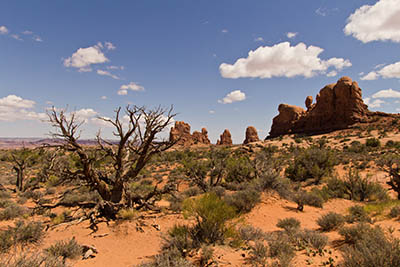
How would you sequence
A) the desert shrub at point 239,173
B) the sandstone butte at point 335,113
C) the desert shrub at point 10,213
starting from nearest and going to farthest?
the desert shrub at point 10,213 < the desert shrub at point 239,173 < the sandstone butte at point 335,113

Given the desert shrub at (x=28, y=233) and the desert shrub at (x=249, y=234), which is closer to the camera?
the desert shrub at (x=249, y=234)

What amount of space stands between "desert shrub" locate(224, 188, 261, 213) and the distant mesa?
5111 centimetres

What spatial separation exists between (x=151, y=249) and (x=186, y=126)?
77.5 metres

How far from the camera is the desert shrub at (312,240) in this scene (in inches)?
208

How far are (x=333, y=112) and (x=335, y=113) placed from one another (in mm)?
579

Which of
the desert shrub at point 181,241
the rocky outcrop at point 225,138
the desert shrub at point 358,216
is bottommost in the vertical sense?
the desert shrub at point 181,241

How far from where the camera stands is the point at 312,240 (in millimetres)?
5457

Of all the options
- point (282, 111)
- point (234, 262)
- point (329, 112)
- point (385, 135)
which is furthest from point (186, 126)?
point (234, 262)

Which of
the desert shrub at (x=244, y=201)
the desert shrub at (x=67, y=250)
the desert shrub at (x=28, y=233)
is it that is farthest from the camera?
the desert shrub at (x=244, y=201)

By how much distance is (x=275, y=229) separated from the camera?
7.46 metres

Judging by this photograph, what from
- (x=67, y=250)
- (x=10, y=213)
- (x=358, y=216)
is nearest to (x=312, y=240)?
(x=358, y=216)

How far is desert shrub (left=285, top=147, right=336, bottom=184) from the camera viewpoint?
1747 cm

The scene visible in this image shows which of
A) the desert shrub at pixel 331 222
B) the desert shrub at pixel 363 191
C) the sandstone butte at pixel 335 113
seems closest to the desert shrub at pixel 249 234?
the desert shrub at pixel 331 222

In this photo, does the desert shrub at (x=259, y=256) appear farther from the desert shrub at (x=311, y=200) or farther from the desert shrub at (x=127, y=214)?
the desert shrub at (x=311, y=200)
